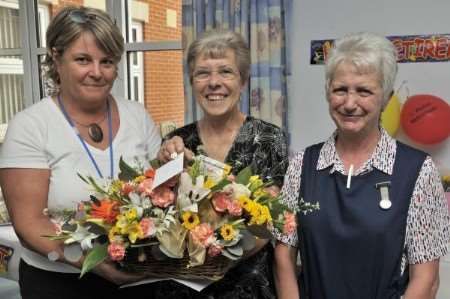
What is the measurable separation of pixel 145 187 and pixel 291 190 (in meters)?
0.49

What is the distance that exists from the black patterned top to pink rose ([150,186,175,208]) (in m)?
0.38

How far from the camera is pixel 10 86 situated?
521 centimetres

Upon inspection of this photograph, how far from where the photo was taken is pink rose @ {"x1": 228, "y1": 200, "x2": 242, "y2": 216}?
1.14 metres

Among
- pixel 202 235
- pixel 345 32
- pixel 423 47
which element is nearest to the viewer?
pixel 202 235

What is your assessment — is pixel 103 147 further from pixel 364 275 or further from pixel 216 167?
pixel 364 275

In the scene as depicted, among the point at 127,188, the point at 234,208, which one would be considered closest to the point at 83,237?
the point at 127,188

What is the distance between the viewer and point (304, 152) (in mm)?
1476

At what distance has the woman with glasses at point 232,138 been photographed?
151 cm

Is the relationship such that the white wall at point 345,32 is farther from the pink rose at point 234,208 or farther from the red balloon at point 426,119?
the pink rose at point 234,208

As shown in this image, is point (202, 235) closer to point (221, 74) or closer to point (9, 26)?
point (221, 74)

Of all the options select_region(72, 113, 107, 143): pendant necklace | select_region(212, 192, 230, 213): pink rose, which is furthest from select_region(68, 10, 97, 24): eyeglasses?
select_region(212, 192, 230, 213): pink rose

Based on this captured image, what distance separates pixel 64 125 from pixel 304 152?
775 millimetres

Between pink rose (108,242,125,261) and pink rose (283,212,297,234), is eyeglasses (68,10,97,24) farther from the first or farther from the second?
pink rose (283,212,297,234)

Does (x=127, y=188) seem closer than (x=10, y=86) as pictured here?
Yes
